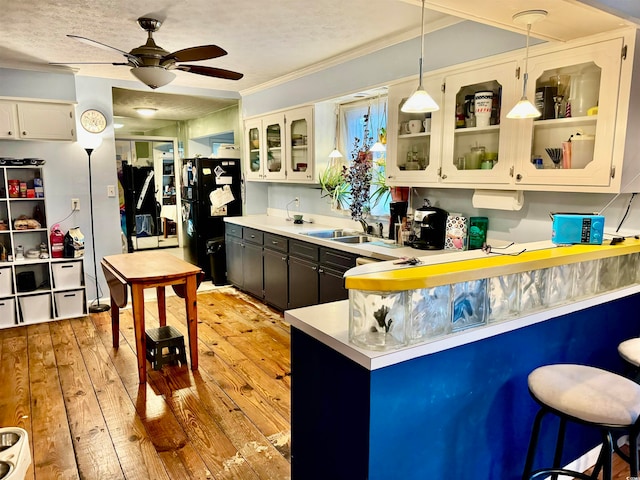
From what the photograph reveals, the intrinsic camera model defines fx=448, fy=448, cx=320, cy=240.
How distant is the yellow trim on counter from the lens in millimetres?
1396

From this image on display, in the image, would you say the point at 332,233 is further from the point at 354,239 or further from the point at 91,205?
the point at 91,205

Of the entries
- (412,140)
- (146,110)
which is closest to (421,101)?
(412,140)

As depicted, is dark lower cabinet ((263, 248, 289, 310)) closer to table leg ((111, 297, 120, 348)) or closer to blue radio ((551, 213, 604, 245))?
table leg ((111, 297, 120, 348))

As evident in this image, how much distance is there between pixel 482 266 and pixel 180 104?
19.3ft

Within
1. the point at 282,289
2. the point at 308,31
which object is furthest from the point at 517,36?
the point at 282,289

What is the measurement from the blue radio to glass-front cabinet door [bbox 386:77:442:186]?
1088mm

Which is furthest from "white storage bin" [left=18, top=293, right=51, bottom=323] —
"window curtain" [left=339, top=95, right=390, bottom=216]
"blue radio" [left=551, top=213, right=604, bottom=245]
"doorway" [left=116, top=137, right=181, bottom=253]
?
"blue radio" [left=551, top=213, right=604, bottom=245]

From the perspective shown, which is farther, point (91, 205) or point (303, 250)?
point (91, 205)

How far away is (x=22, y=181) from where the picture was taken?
178 inches

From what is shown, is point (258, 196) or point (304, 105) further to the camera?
point (258, 196)

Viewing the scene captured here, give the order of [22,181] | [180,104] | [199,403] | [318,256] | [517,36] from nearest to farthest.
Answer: [517,36] < [199,403] < [318,256] < [22,181] < [180,104]

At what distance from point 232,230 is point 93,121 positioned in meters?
1.91

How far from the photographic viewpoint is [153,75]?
2980mm

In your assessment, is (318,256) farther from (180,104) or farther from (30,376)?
(180,104)
